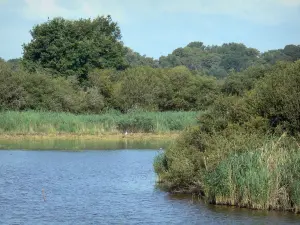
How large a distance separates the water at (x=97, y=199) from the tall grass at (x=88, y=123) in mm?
14278

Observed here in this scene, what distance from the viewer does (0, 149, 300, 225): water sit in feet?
56.9

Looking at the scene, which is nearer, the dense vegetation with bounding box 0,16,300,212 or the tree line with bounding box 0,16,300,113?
the dense vegetation with bounding box 0,16,300,212

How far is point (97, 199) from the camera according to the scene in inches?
811

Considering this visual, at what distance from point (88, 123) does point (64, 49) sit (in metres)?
22.1

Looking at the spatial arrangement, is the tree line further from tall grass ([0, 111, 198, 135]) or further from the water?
the water

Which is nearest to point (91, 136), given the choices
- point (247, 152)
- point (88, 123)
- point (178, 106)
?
point (88, 123)

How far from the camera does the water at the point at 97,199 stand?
17.3 metres

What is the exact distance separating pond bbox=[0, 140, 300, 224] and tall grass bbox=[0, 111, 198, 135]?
14.1 m

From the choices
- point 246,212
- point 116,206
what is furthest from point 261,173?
point 116,206

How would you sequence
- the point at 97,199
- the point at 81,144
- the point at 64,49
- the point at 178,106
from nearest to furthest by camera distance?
1. the point at 97,199
2. the point at 81,144
3. the point at 178,106
4. the point at 64,49

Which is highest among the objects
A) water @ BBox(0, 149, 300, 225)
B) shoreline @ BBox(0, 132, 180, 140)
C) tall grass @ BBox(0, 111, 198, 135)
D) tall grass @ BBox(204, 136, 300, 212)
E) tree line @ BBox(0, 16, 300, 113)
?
tree line @ BBox(0, 16, 300, 113)

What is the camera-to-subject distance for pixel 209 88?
215ft

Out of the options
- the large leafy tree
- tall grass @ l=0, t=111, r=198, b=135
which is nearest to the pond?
Result: tall grass @ l=0, t=111, r=198, b=135

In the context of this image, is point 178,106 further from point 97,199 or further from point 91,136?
point 97,199
